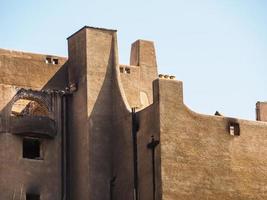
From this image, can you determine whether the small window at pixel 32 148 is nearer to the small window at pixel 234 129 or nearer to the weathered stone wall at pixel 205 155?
the weathered stone wall at pixel 205 155

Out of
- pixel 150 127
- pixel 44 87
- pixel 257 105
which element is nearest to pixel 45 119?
pixel 44 87

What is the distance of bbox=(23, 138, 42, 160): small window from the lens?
5516cm

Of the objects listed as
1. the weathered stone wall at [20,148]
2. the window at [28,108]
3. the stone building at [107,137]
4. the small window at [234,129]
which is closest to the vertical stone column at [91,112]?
the stone building at [107,137]

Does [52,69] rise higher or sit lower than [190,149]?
higher

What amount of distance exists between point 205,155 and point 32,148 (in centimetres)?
756

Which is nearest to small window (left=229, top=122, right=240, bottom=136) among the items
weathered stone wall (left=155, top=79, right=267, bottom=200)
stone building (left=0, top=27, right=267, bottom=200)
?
stone building (left=0, top=27, right=267, bottom=200)

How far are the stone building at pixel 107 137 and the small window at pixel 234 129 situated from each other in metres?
0.04

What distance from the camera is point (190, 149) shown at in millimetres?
52562

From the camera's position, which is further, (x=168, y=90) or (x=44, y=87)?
(x=44, y=87)

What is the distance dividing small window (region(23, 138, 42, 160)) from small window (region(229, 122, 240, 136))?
8.02 meters

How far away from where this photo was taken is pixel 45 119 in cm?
5522

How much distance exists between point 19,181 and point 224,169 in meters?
8.35

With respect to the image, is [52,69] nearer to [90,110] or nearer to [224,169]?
[90,110]

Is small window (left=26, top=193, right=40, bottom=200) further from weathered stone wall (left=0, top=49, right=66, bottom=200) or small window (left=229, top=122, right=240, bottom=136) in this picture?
small window (left=229, top=122, right=240, bottom=136)
